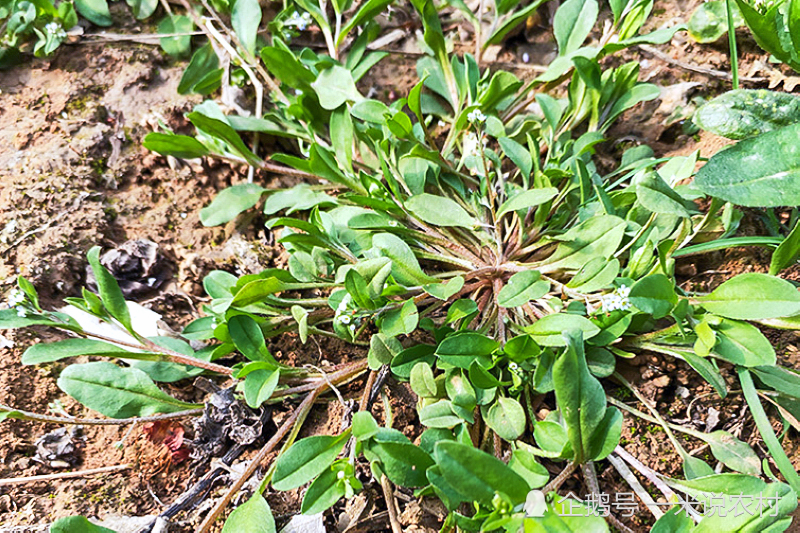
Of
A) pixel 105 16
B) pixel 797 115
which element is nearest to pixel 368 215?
pixel 797 115

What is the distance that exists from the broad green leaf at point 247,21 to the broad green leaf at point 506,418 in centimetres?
168

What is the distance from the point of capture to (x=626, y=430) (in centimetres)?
161

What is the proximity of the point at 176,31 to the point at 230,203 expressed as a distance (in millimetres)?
1039

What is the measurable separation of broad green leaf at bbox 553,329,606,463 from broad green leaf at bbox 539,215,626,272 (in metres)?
0.47

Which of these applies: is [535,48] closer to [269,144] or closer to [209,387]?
[269,144]

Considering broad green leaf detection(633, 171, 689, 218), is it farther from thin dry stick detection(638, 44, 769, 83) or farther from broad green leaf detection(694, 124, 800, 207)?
thin dry stick detection(638, 44, 769, 83)

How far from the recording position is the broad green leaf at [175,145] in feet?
6.66

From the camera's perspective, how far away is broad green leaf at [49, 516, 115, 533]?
126 cm

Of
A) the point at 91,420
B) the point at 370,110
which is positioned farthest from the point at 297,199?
the point at 91,420

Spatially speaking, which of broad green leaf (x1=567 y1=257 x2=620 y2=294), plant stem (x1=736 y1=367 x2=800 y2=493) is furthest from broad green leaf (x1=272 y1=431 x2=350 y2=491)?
plant stem (x1=736 y1=367 x2=800 y2=493)

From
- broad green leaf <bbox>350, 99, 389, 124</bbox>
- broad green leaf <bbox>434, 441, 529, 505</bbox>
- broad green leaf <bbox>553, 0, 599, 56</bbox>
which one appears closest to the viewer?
broad green leaf <bbox>434, 441, 529, 505</bbox>

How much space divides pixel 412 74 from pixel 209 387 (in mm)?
1594

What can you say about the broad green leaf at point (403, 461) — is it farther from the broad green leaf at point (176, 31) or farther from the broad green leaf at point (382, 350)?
the broad green leaf at point (176, 31)

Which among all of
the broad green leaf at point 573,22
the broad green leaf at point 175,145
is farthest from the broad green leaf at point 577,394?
the broad green leaf at point 175,145
